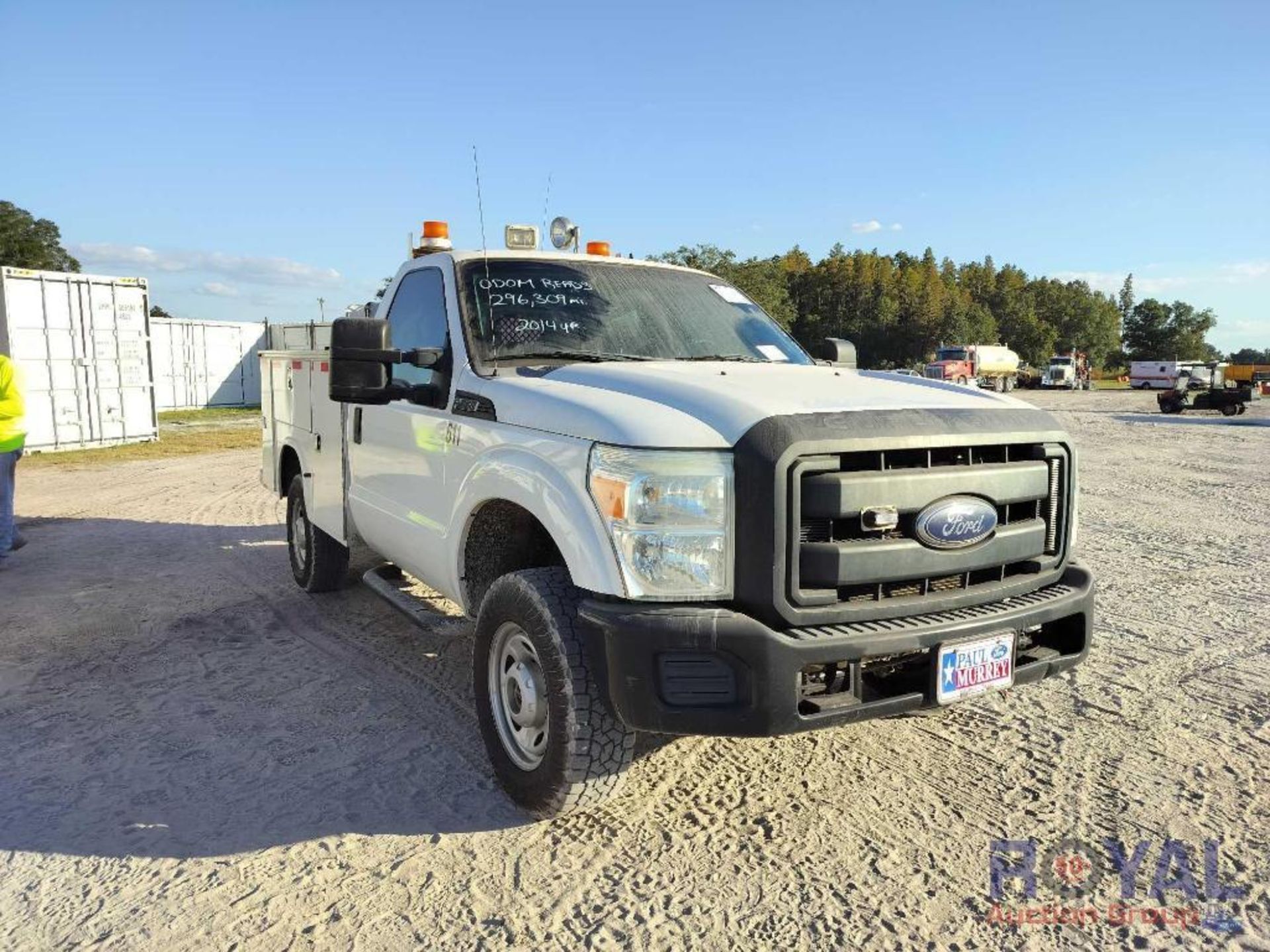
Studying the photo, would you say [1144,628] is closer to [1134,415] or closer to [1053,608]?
[1053,608]

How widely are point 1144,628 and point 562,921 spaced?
163 inches

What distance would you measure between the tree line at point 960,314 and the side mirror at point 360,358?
53373 millimetres

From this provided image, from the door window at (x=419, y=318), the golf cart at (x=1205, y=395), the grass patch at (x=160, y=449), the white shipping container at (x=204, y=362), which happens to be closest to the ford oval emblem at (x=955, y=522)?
the door window at (x=419, y=318)

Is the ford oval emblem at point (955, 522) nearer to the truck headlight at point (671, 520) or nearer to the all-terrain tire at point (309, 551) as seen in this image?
the truck headlight at point (671, 520)

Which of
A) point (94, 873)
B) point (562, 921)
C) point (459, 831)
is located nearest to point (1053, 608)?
point (562, 921)

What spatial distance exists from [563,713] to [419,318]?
2.29 m

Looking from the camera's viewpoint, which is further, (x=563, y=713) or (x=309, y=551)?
(x=309, y=551)

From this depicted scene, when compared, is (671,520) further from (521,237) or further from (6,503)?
(6,503)

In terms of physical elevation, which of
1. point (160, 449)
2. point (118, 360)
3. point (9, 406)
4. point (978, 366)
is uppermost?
point (978, 366)

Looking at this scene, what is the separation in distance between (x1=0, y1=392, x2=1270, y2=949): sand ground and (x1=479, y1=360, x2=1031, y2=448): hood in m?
1.20

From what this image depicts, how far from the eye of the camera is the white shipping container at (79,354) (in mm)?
14102

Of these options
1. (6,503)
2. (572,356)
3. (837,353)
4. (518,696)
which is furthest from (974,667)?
(6,503)

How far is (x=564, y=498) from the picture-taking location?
9.20 ft

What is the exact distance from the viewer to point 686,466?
8.54 feet
